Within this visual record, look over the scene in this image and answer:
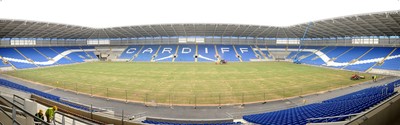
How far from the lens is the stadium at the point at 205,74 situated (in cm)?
1252

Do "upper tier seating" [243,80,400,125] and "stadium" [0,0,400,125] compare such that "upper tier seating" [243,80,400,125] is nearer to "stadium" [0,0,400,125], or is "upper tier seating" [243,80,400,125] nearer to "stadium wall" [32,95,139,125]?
"stadium" [0,0,400,125]

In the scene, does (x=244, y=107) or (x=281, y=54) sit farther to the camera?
(x=281, y=54)

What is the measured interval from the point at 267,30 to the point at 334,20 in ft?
74.7

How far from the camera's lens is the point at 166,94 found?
73.8 ft

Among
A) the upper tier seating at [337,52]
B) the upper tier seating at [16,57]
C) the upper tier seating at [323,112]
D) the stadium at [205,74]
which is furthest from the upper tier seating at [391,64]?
the upper tier seating at [16,57]

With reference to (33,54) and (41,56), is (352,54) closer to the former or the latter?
(41,56)

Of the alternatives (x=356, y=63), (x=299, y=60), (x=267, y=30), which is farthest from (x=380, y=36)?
(x=267, y=30)

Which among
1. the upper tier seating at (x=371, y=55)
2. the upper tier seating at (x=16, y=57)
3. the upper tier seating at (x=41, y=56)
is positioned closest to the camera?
the upper tier seating at (x=371, y=55)

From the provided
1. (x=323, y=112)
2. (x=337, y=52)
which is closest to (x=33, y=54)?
(x=323, y=112)

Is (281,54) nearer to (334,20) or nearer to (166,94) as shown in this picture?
(334,20)

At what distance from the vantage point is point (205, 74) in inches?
1479

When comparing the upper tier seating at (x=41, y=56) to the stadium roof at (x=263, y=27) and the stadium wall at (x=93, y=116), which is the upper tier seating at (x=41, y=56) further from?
the stadium wall at (x=93, y=116)

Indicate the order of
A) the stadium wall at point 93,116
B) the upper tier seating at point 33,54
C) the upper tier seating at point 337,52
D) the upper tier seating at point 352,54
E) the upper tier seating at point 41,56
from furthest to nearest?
the upper tier seating at point 337,52 → the upper tier seating at point 33,54 → the upper tier seating at point 352,54 → the upper tier seating at point 41,56 → the stadium wall at point 93,116

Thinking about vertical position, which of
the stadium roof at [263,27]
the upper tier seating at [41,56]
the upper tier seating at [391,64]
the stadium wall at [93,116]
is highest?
the stadium roof at [263,27]
